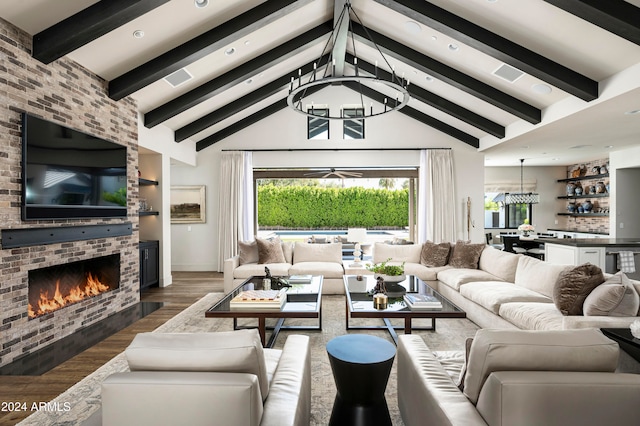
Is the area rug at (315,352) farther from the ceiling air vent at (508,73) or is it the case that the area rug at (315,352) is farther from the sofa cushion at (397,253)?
the ceiling air vent at (508,73)

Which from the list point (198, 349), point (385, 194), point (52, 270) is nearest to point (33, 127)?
point (52, 270)

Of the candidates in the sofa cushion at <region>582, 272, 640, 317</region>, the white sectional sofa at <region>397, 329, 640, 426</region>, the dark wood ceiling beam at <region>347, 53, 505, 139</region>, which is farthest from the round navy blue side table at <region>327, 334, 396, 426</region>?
the dark wood ceiling beam at <region>347, 53, 505, 139</region>

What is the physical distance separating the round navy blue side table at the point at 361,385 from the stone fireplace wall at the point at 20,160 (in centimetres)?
301

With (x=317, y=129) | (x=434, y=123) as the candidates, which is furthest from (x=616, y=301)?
(x=317, y=129)

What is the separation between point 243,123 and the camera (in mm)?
7613

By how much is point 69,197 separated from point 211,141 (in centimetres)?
420

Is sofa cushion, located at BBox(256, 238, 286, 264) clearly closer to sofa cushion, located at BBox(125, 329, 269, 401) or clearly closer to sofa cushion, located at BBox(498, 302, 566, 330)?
sofa cushion, located at BBox(498, 302, 566, 330)

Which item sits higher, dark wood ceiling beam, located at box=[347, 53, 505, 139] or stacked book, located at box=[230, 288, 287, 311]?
dark wood ceiling beam, located at box=[347, 53, 505, 139]

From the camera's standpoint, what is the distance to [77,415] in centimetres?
223

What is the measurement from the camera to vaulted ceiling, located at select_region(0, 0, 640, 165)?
327 centimetres

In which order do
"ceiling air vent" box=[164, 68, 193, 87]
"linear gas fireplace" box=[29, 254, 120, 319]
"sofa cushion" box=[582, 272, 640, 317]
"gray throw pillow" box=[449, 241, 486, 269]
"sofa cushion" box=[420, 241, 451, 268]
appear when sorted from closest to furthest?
"sofa cushion" box=[582, 272, 640, 317] < "linear gas fireplace" box=[29, 254, 120, 319] < "ceiling air vent" box=[164, 68, 193, 87] < "gray throw pillow" box=[449, 241, 486, 269] < "sofa cushion" box=[420, 241, 451, 268]

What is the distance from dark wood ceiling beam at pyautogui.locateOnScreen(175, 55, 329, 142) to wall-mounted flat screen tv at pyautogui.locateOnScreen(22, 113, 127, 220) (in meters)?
2.04

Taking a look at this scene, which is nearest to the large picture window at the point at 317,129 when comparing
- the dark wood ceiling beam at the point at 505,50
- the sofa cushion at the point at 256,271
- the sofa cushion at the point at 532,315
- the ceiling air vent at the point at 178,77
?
the ceiling air vent at the point at 178,77

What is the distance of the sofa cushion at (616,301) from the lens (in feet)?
8.66
